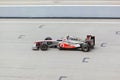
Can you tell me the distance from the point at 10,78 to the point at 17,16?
223 centimetres

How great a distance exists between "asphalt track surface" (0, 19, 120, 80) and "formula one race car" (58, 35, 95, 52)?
0.05m

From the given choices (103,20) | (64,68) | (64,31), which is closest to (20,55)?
(64,68)

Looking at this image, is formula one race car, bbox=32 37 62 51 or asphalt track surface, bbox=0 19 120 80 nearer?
asphalt track surface, bbox=0 19 120 80

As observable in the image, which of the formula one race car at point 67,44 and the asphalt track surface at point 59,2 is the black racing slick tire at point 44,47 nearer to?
the formula one race car at point 67,44

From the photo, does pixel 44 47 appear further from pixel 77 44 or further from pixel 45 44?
pixel 77 44

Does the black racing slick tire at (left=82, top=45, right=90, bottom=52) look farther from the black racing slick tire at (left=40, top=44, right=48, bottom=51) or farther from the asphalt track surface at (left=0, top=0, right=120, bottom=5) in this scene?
the asphalt track surface at (left=0, top=0, right=120, bottom=5)

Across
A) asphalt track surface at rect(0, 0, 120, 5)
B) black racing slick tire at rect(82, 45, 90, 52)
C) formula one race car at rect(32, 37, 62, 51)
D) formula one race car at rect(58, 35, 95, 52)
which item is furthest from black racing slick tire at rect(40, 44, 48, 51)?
asphalt track surface at rect(0, 0, 120, 5)

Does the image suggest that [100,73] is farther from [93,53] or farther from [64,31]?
[64,31]

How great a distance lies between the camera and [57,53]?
12.0ft

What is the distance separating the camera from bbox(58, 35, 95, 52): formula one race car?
11.9 feet

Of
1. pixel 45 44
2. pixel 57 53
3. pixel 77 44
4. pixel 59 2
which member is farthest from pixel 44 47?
pixel 59 2

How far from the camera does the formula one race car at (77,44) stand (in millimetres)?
3635

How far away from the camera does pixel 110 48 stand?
146 inches

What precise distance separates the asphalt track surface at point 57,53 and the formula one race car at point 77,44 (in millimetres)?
51
